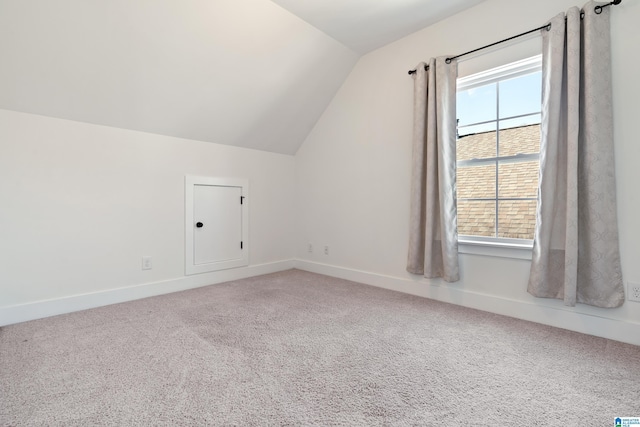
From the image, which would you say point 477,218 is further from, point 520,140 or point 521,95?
point 521,95

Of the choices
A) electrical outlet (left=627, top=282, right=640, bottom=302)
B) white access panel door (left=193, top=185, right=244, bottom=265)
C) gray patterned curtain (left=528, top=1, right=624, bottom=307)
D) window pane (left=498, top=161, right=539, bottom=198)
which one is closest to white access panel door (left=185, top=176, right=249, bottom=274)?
white access panel door (left=193, top=185, right=244, bottom=265)

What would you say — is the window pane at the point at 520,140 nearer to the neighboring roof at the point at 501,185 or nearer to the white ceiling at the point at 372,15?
the neighboring roof at the point at 501,185

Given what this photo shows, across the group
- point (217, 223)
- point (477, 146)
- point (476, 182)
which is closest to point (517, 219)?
point (476, 182)

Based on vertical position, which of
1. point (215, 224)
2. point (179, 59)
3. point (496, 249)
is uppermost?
point (179, 59)

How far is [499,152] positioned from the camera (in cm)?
238

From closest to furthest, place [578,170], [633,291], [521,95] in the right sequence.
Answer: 1. [633,291]
2. [578,170]
3. [521,95]

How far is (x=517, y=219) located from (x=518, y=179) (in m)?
0.32

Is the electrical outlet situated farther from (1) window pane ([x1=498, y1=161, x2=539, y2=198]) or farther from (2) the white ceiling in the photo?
(2) the white ceiling

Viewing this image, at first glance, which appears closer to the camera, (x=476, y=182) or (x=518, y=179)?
(x=518, y=179)

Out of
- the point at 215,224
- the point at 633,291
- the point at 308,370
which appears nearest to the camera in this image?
the point at 308,370

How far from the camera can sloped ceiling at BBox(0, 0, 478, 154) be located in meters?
1.91

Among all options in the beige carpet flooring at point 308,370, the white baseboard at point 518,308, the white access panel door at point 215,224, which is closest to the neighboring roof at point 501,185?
the white baseboard at point 518,308

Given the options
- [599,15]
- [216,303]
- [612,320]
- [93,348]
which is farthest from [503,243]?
[93,348]

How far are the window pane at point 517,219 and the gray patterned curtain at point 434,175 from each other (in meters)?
0.37
